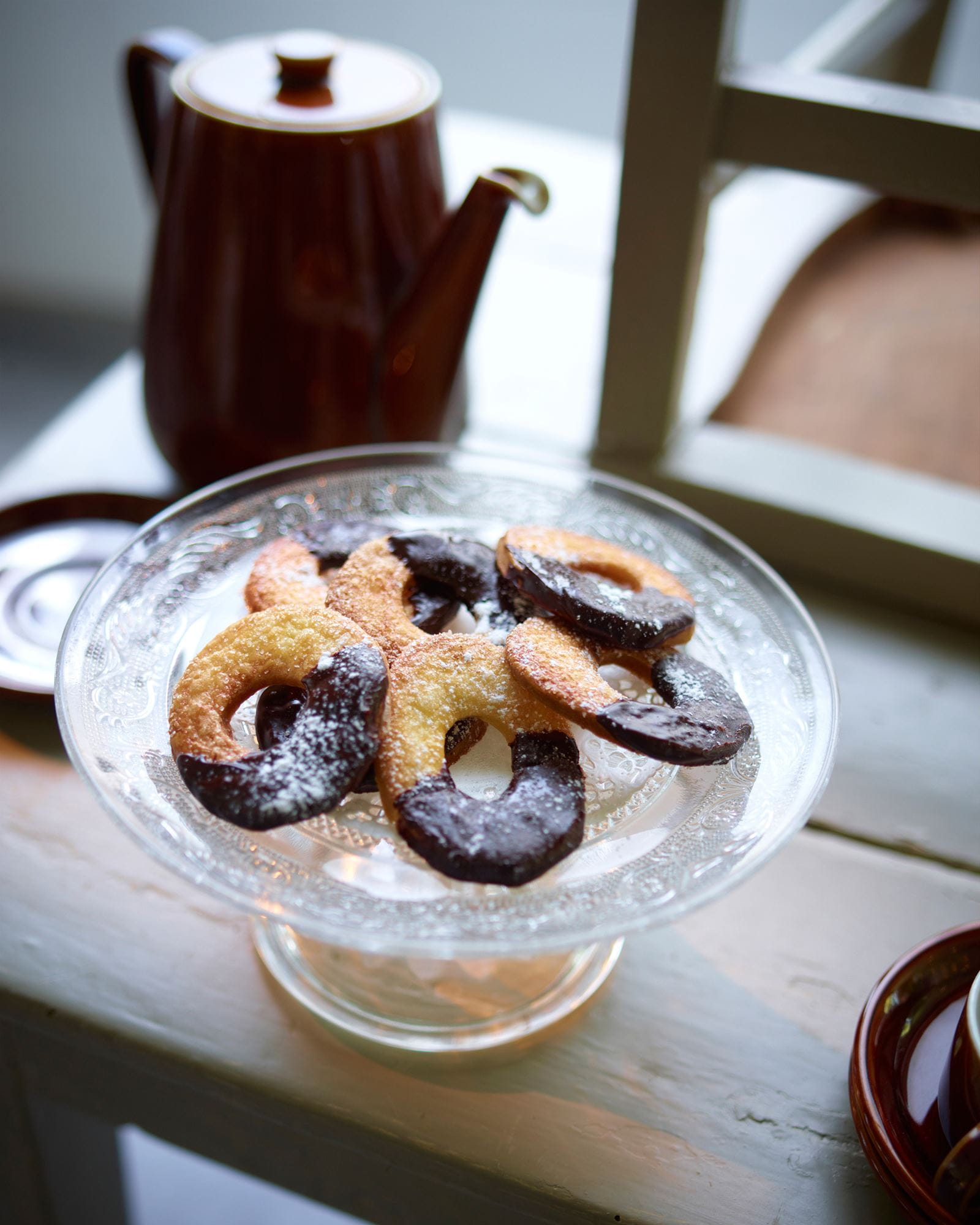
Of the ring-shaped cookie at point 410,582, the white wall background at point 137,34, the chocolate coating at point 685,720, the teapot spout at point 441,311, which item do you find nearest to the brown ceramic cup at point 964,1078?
the chocolate coating at point 685,720

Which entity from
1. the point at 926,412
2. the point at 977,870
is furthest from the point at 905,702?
the point at 926,412

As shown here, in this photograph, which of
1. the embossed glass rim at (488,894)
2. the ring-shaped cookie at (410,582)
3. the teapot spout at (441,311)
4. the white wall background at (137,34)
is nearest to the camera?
the embossed glass rim at (488,894)

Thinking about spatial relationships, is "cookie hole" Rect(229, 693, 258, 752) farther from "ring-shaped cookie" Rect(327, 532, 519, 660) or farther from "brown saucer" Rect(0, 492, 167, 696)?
"brown saucer" Rect(0, 492, 167, 696)

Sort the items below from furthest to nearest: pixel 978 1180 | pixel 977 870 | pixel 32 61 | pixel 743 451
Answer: pixel 32 61
pixel 743 451
pixel 977 870
pixel 978 1180

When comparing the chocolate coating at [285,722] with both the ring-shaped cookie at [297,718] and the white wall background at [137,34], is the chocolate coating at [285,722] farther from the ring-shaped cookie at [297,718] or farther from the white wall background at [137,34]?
the white wall background at [137,34]

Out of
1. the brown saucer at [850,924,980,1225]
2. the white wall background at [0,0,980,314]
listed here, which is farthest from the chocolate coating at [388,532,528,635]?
the white wall background at [0,0,980,314]

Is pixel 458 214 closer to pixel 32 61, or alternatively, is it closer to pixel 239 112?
pixel 239 112
